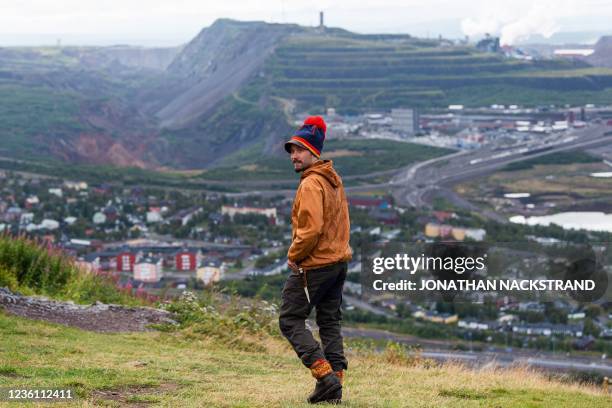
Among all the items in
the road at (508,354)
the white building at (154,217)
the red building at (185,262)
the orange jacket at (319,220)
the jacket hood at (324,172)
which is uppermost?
the jacket hood at (324,172)

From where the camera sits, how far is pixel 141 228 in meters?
41.5

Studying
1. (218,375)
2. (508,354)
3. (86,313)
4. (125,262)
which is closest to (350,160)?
(125,262)

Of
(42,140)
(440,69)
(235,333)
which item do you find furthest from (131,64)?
(235,333)

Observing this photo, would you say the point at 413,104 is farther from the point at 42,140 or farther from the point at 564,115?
the point at 42,140

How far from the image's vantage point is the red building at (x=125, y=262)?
30.4 metres

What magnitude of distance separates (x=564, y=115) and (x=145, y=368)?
75912mm

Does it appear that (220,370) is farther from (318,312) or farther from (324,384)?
(324,384)

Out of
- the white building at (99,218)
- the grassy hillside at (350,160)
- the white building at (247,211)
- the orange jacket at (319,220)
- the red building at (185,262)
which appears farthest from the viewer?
the grassy hillside at (350,160)

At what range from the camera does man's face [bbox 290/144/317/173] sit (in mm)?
6383

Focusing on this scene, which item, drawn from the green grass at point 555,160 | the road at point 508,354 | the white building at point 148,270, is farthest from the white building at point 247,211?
the road at point 508,354

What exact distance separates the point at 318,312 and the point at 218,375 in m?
1.17

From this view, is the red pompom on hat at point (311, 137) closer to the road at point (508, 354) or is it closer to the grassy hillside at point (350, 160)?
the road at point (508, 354)

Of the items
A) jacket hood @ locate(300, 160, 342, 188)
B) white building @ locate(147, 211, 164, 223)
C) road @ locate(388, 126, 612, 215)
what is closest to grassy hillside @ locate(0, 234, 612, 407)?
jacket hood @ locate(300, 160, 342, 188)

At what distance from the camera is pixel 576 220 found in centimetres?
4184
